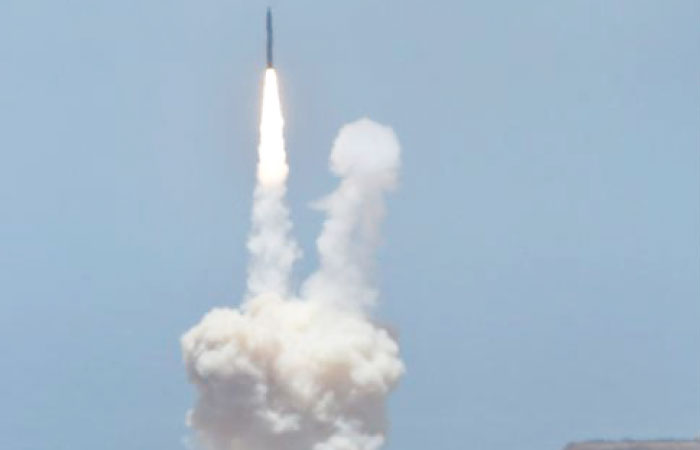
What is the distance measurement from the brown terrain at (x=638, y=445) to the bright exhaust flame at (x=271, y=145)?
59.1 metres

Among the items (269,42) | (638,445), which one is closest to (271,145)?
(269,42)

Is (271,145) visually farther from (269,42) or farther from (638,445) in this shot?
(638,445)

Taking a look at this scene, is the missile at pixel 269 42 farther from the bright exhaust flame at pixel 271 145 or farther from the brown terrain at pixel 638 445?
the brown terrain at pixel 638 445

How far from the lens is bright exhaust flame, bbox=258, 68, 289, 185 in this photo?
100 meters

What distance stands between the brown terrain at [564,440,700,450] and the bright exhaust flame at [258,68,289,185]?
5909cm

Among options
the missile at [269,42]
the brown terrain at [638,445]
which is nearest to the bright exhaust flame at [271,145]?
the missile at [269,42]

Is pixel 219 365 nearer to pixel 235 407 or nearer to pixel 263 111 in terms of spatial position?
pixel 235 407

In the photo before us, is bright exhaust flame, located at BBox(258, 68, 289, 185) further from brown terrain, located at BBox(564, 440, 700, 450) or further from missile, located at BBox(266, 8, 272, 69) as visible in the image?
brown terrain, located at BBox(564, 440, 700, 450)

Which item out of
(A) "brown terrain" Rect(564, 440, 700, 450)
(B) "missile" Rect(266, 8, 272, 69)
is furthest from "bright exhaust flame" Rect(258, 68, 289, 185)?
(A) "brown terrain" Rect(564, 440, 700, 450)

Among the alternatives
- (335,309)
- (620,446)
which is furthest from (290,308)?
(620,446)

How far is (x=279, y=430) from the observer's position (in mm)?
99500

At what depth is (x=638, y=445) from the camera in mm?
156375

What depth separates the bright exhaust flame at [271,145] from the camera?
100 m

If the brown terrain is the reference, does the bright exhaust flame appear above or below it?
below
